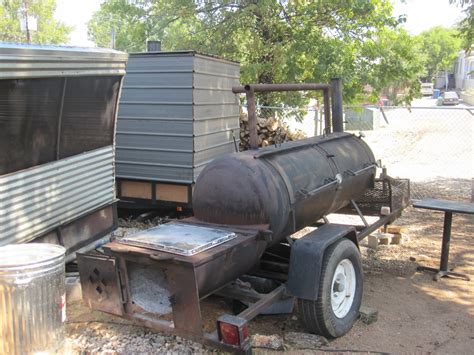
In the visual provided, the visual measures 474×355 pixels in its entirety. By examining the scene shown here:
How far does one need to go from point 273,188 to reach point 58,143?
2117mm

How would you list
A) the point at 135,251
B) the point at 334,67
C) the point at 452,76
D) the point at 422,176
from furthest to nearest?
1. the point at 452,76
2. the point at 422,176
3. the point at 334,67
4. the point at 135,251

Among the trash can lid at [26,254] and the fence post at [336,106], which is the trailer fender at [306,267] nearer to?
the trash can lid at [26,254]

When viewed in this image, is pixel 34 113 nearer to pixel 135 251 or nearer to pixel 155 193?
pixel 135 251

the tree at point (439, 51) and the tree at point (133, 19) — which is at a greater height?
the tree at point (439, 51)

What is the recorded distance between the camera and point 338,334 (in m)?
4.12

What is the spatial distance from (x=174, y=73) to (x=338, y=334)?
4.43 metres

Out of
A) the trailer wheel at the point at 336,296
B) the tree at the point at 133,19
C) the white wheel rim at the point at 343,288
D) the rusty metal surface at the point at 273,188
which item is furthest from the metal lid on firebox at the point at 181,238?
the tree at the point at 133,19

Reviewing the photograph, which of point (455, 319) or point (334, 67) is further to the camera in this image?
point (334, 67)

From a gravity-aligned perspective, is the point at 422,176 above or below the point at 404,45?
below

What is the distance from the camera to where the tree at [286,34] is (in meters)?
11.0

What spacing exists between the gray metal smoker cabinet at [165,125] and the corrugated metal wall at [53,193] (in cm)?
172

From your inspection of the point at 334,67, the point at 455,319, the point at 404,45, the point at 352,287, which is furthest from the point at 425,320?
the point at 404,45


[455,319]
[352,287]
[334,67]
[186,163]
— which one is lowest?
[455,319]

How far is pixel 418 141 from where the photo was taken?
59.4ft
